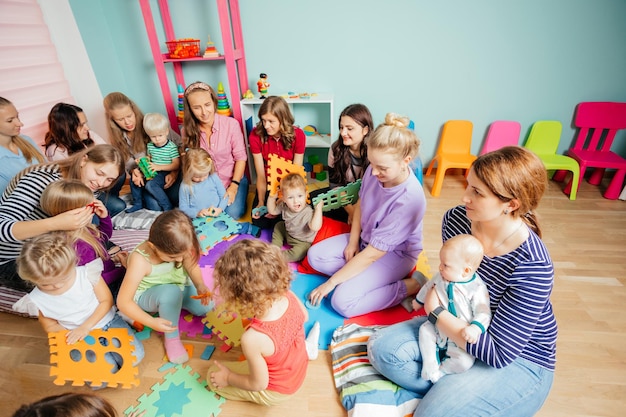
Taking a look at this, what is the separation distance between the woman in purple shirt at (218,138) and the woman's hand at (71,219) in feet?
4.06

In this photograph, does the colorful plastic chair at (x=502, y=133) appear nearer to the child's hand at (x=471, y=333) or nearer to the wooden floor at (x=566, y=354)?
the wooden floor at (x=566, y=354)

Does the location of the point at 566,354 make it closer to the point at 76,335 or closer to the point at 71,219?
the point at 76,335

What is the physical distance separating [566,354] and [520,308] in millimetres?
850

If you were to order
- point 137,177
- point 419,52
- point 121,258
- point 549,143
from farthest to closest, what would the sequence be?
point 549,143, point 419,52, point 137,177, point 121,258

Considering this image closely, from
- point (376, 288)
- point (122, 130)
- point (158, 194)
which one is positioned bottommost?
point (376, 288)

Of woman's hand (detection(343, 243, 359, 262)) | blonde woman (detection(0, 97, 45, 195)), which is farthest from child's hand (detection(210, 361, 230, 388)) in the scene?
blonde woman (detection(0, 97, 45, 195))

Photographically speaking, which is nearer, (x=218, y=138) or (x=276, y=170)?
(x=276, y=170)

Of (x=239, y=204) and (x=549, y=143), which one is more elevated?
(x=549, y=143)

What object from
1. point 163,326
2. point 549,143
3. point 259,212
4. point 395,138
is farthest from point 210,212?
point 549,143

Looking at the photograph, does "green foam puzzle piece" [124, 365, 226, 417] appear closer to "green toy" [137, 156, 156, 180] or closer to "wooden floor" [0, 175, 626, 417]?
"wooden floor" [0, 175, 626, 417]

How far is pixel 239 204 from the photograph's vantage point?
2.80 meters

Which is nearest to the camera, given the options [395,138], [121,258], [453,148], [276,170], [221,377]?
[221,377]

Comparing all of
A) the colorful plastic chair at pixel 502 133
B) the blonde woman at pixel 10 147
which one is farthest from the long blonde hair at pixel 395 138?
the blonde woman at pixel 10 147

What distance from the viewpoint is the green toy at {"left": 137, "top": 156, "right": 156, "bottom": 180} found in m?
2.67
